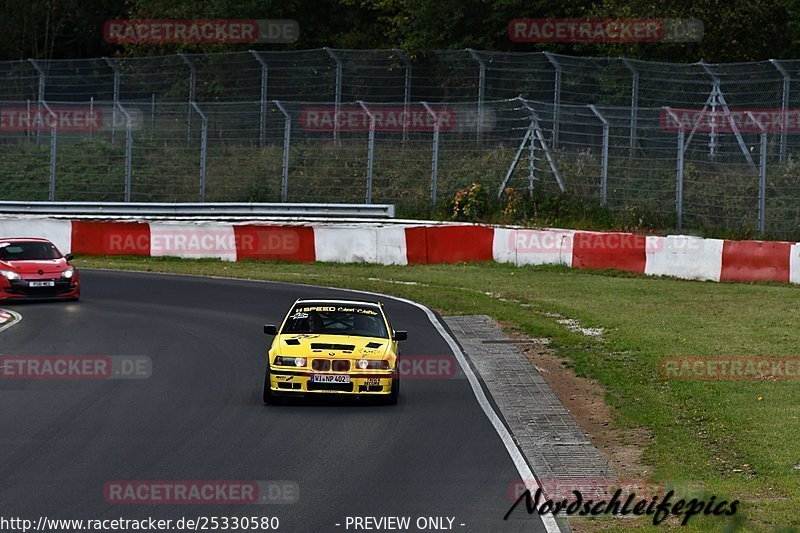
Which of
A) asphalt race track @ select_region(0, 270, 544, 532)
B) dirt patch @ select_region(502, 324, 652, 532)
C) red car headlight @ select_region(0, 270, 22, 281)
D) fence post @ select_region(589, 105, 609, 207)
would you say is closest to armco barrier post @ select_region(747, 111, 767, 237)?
fence post @ select_region(589, 105, 609, 207)

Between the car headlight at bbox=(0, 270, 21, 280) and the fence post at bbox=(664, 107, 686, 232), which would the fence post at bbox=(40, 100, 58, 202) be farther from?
the fence post at bbox=(664, 107, 686, 232)

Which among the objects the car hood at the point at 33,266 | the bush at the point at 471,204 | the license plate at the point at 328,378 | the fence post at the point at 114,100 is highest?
the fence post at the point at 114,100

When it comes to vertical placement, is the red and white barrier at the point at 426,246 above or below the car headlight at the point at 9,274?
above

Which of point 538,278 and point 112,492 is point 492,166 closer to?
point 538,278

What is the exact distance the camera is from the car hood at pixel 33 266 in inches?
1017

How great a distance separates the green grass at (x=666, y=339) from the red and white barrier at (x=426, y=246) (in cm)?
41

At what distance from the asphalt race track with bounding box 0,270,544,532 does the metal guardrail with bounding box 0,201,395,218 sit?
1658 cm

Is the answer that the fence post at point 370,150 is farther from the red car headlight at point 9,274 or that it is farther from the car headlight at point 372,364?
the car headlight at point 372,364

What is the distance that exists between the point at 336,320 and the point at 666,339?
6.05 m

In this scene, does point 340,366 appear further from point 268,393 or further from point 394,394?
point 268,393

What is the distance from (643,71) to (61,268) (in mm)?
17124

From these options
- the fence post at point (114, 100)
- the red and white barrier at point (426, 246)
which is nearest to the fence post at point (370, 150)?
the red and white barrier at point (426, 246)

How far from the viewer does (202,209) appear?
1524 inches

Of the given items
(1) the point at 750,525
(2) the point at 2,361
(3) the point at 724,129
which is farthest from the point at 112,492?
(3) the point at 724,129
